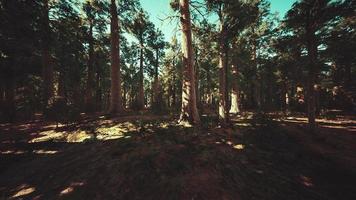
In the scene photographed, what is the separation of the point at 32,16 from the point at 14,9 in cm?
80

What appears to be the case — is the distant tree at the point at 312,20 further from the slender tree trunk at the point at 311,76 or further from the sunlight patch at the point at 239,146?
the sunlight patch at the point at 239,146

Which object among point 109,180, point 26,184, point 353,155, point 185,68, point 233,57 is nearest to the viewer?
point 109,180

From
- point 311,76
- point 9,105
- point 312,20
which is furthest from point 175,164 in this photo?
point 9,105

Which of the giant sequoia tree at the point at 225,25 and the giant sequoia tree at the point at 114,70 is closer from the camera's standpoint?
the giant sequoia tree at the point at 225,25

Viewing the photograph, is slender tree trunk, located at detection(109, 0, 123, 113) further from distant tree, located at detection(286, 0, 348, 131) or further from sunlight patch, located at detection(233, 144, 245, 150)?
distant tree, located at detection(286, 0, 348, 131)

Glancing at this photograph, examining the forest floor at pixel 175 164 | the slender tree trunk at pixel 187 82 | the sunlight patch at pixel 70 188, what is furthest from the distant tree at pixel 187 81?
the sunlight patch at pixel 70 188

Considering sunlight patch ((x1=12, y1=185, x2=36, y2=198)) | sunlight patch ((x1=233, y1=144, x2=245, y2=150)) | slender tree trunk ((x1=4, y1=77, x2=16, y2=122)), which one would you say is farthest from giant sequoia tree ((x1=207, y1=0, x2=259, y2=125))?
slender tree trunk ((x1=4, y1=77, x2=16, y2=122))

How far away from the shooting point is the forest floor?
513 cm

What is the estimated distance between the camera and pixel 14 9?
8.33 meters

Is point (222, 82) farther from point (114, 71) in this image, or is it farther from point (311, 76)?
point (114, 71)

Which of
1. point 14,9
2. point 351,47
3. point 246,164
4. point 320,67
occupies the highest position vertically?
point 14,9

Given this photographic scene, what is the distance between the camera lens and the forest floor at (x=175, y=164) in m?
5.13

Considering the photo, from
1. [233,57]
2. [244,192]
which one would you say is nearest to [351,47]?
[233,57]

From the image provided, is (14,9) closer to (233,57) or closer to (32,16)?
(32,16)
